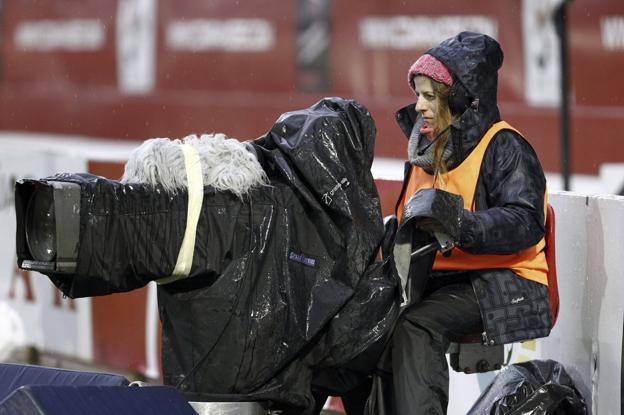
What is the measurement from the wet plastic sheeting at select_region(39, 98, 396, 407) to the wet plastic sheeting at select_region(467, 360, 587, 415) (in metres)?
0.66

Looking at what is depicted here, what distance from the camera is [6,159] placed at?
8.43m

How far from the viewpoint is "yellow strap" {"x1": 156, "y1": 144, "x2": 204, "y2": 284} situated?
4059 mm

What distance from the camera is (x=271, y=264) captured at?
4.20m

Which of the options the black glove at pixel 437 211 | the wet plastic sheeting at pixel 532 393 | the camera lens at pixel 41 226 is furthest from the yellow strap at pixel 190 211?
the wet plastic sheeting at pixel 532 393

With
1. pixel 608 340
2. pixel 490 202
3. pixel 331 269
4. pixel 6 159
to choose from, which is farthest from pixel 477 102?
pixel 6 159

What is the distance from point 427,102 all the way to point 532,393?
1039mm

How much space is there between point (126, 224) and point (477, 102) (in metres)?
1.19

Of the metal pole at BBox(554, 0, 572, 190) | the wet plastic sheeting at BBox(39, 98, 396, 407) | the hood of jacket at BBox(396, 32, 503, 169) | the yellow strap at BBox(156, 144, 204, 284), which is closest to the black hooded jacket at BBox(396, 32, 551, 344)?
the hood of jacket at BBox(396, 32, 503, 169)

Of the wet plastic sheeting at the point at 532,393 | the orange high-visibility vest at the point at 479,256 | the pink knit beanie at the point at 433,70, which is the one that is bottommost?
the wet plastic sheeting at the point at 532,393

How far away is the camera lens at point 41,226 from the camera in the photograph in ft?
13.0

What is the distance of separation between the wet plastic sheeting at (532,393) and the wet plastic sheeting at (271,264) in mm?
659

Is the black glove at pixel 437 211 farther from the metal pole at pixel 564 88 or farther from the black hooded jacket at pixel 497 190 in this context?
the metal pole at pixel 564 88

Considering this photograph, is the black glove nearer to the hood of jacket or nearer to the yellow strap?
the hood of jacket

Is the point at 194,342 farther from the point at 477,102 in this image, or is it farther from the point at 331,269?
the point at 477,102
